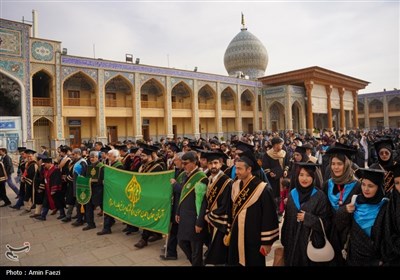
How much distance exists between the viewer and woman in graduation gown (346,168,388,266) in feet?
6.97

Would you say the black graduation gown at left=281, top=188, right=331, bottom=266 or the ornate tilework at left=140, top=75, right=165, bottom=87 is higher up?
the ornate tilework at left=140, top=75, right=165, bottom=87

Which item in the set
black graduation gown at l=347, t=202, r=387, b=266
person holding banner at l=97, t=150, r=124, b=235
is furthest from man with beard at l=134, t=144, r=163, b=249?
black graduation gown at l=347, t=202, r=387, b=266

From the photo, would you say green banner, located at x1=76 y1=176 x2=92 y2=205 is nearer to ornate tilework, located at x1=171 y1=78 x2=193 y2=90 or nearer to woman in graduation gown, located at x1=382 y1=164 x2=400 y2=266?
woman in graduation gown, located at x1=382 y1=164 x2=400 y2=266

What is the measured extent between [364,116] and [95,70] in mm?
38959

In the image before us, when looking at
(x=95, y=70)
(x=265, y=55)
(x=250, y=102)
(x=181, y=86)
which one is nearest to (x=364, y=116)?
(x=265, y=55)

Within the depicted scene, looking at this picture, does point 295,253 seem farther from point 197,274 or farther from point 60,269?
point 60,269

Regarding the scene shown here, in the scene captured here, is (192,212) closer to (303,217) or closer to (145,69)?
(303,217)

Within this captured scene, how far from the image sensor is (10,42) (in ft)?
48.5

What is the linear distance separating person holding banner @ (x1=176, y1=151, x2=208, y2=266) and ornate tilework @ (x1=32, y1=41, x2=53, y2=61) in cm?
1607

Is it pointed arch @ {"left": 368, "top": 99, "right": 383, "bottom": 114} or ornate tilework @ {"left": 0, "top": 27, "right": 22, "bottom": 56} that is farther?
pointed arch @ {"left": 368, "top": 99, "right": 383, "bottom": 114}

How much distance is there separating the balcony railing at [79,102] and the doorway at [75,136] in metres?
1.86

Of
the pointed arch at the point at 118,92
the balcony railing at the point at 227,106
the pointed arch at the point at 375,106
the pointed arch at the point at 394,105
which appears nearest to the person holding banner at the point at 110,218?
the pointed arch at the point at 118,92

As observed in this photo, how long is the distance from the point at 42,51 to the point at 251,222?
17.4 meters

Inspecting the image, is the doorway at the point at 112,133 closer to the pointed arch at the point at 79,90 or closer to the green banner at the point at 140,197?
the pointed arch at the point at 79,90
